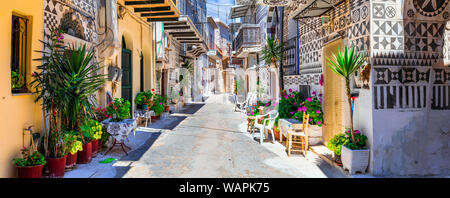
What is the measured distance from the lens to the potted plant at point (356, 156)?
4.88 metres

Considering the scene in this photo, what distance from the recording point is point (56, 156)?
461cm

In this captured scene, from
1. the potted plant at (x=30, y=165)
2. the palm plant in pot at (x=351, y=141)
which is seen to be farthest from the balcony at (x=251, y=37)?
the potted plant at (x=30, y=165)

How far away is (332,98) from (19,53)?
6337 mm

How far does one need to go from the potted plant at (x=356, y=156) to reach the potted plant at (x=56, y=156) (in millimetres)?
4616

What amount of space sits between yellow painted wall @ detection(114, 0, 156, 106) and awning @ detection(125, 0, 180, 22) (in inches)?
9.9

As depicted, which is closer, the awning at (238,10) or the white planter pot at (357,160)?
the white planter pot at (357,160)

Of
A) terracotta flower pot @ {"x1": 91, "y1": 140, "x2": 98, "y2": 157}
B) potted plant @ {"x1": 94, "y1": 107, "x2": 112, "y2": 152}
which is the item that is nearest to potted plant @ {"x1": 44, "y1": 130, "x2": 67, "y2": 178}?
terracotta flower pot @ {"x1": 91, "y1": 140, "x2": 98, "y2": 157}

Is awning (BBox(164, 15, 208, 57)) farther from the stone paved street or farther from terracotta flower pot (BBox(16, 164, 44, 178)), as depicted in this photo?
terracotta flower pot (BBox(16, 164, 44, 178))

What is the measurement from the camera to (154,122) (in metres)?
11.7

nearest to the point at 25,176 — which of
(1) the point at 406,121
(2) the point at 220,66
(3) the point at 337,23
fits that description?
(1) the point at 406,121

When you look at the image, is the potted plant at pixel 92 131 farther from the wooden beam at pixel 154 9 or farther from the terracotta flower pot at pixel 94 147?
the wooden beam at pixel 154 9

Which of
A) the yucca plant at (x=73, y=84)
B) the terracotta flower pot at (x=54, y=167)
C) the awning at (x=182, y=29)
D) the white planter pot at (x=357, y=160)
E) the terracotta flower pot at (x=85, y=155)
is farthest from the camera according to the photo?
the awning at (x=182, y=29)

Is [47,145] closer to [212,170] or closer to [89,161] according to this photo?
[89,161]

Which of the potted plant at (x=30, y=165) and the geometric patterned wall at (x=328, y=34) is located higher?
the geometric patterned wall at (x=328, y=34)
